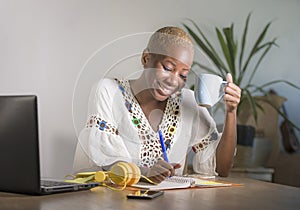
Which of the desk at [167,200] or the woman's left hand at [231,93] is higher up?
the woman's left hand at [231,93]

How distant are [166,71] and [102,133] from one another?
233 millimetres

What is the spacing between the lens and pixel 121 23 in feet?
7.02

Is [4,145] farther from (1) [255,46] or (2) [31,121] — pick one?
(1) [255,46]

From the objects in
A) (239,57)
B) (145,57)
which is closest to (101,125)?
(145,57)

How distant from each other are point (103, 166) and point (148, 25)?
3.95 feet

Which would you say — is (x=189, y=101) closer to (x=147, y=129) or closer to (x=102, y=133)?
(x=147, y=129)

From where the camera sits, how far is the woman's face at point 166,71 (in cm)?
125

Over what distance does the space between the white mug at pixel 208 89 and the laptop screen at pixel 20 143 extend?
22.2 inches

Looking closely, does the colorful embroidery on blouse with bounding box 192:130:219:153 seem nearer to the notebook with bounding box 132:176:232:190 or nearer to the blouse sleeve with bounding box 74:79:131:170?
the notebook with bounding box 132:176:232:190

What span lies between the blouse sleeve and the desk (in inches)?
4.5

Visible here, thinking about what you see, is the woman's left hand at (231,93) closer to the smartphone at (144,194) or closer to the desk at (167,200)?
the desk at (167,200)

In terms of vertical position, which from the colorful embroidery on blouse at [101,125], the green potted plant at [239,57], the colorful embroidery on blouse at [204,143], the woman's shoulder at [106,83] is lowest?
the colorful embroidery on blouse at [204,143]

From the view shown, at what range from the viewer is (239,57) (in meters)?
2.92

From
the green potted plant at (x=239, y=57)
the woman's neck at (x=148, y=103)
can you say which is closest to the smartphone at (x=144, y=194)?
the woman's neck at (x=148, y=103)
